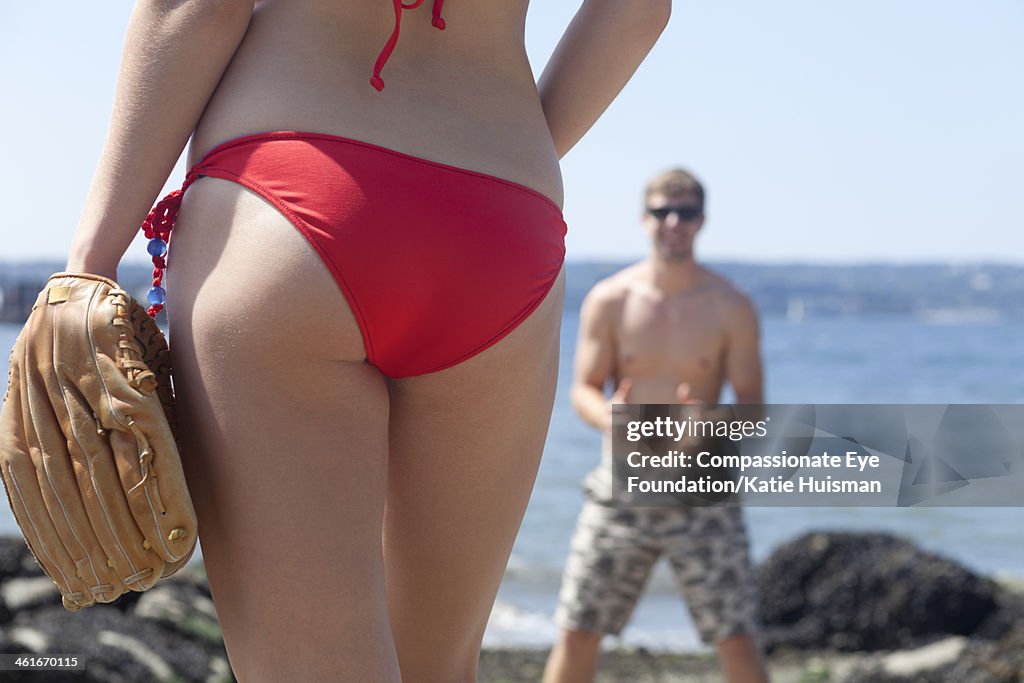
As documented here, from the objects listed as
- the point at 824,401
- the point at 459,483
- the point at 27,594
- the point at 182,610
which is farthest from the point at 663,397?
the point at 824,401

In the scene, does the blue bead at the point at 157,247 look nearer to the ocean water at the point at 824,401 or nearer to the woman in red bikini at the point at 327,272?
the woman in red bikini at the point at 327,272

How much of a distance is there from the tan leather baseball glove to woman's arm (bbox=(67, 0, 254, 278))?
0.06 m

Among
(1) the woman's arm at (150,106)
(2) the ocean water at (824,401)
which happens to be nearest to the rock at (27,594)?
(2) the ocean water at (824,401)

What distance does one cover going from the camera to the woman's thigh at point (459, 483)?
131 centimetres

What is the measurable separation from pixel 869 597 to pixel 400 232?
616 cm

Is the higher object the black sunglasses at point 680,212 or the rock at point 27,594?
the black sunglasses at point 680,212

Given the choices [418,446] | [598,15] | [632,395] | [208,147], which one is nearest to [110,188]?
[208,147]

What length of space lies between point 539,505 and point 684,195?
747cm

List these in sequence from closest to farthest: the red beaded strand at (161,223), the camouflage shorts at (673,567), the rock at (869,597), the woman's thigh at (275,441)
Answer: the woman's thigh at (275,441), the red beaded strand at (161,223), the camouflage shorts at (673,567), the rock at (869,597)

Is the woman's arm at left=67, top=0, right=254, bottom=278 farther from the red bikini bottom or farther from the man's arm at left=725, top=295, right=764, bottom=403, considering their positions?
the man's arm at left=725, top=295, right=764, bottom=403

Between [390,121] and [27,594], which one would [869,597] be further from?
[390,121]

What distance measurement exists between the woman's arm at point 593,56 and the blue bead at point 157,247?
0.57 m

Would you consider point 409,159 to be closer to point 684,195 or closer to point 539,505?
point 684,195

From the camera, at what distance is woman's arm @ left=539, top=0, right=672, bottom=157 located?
1.56 metres
